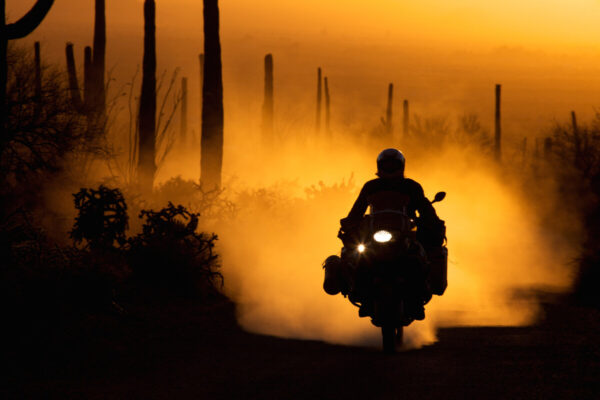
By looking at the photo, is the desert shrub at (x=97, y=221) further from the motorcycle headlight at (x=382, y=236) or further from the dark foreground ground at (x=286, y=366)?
the motorcycle headlight at (x=382, y=236)

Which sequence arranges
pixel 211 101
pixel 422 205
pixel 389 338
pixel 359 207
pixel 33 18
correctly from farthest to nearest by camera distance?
1. pixel 211 101
2. pixel 33 18
3. pixel 359 207
4. pixel 422 205
5. pixel 389 338

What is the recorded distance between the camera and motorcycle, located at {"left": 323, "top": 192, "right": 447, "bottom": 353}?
42.1 feet

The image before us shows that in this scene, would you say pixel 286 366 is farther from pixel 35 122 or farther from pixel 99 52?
pixel 99 52

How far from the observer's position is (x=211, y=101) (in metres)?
33.9

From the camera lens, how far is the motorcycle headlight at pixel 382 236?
12.9 metres

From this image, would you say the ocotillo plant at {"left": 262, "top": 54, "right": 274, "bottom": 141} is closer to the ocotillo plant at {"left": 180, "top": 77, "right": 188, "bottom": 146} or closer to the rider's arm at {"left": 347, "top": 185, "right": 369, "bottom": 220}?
the ocotillo plant at {"left": 180, "top": 77, "right": 188, "bottom": 146}

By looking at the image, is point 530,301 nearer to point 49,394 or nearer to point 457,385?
point 457,385

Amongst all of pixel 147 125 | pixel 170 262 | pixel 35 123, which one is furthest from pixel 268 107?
pixel 170 262

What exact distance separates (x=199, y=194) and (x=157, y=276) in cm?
1240

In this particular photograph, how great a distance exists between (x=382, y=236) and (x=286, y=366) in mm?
1664

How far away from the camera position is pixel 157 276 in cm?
2100

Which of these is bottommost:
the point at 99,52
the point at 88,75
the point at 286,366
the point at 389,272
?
the point at 286,366

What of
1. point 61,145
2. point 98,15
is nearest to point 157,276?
point 61,145

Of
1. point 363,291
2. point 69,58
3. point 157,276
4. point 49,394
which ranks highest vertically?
point 69,58
